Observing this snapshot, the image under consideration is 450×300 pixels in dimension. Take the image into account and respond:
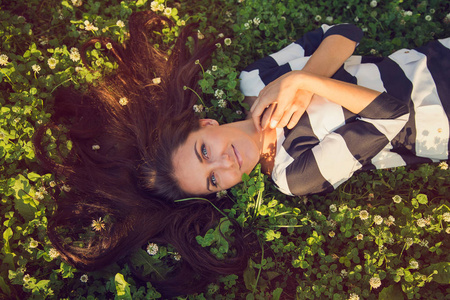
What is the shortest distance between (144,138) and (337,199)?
201cm

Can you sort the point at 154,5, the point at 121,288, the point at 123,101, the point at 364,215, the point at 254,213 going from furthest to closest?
the point at 154,5, the point at 123,101, the point at 254,213, the point at 364,215, the point at 121,288

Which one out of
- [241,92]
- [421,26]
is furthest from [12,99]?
[421,26]

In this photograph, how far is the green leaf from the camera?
9.22 feet

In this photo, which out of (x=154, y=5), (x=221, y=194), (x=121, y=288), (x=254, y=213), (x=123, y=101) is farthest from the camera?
(x=154, y=5)

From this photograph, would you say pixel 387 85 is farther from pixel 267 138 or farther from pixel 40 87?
pixel 40 87

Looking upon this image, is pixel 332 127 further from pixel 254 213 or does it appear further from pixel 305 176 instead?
pixel 254 213

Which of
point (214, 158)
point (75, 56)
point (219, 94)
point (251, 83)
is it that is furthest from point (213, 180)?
point (75, 56)

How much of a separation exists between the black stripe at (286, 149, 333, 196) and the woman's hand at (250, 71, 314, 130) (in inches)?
12.7

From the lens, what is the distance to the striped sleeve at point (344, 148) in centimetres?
290

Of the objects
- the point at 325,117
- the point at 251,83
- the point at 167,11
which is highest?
the point at 167,11

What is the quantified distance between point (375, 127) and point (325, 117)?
16.2 inches

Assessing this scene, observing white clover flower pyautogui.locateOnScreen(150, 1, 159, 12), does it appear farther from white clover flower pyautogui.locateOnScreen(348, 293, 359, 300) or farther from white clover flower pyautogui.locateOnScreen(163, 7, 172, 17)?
white clover flower pyautogui.locateOnScreen(348, 293, 359, 300)

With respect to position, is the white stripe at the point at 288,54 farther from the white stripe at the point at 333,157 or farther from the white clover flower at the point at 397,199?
the white clover flower at the point at 397,199

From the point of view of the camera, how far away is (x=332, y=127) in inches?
122
